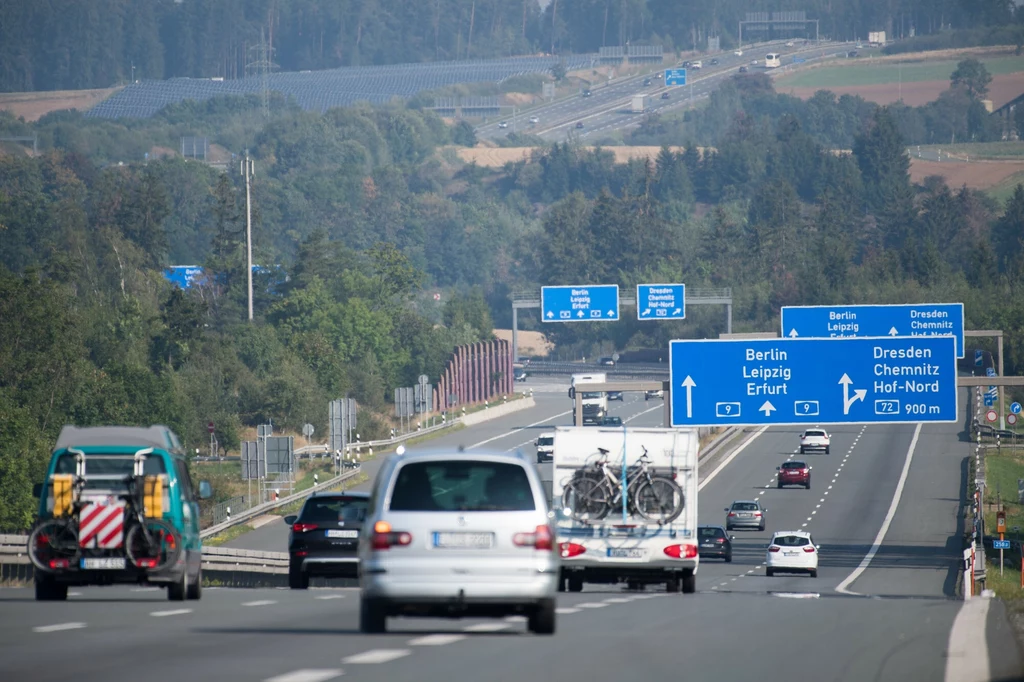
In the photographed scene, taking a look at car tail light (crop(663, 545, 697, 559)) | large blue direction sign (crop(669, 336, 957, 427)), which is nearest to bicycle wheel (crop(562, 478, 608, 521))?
car tail light (crop(663, 545, 697, 559))

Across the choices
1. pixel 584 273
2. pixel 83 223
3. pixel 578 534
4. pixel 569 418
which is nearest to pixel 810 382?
pixel 578 534

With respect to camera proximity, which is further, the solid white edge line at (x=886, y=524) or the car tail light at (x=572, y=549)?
the solid white edge line at (x=886, y=524)

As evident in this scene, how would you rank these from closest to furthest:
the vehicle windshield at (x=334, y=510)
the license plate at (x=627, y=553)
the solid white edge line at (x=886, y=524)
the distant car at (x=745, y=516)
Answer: the license plate at (x=627, y=553), the vehicle windshield at (x=334, y=510), the solid white edge line at (x=886, y=524), the distant car at (x=745, y=516)

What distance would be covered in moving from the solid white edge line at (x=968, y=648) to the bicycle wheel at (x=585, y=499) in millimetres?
6743

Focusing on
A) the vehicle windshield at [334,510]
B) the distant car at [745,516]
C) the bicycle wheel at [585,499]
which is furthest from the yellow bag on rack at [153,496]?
the distant car at [745,516]

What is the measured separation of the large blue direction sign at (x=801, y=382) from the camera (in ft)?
161

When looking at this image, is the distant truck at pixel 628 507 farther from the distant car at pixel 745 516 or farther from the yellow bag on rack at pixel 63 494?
the distant car at pixel 745 516

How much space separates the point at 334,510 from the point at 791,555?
856 inches

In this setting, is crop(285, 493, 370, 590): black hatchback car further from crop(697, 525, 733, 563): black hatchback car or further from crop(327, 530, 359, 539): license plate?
crop(697, 525, 733, 563): black hatchback car

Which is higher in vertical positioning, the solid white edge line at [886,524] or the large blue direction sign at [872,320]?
the large blue direction sign at [872,320]

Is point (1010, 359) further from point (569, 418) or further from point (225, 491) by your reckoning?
point (225, 491)

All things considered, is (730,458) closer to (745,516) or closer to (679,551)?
(745,516)

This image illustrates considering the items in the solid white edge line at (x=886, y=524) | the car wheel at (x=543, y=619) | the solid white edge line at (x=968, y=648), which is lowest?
the solid white edge line at (x=886, y=524)

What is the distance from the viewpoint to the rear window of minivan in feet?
49.3
